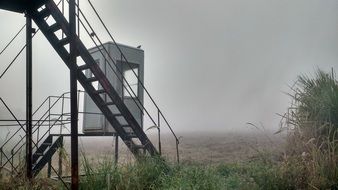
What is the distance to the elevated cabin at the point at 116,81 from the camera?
1167 centimetres

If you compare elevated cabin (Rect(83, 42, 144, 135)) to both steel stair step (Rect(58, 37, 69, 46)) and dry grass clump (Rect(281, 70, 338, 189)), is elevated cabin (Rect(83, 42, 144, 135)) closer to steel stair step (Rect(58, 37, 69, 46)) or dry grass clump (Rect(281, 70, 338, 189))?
steel stair step (Rect(58, 37, 69, 46))

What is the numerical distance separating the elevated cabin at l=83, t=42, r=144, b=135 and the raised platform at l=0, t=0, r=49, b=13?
3.86 metres

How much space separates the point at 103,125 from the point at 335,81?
7.28 meters

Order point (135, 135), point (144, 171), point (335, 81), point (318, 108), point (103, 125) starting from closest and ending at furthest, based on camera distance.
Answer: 1. point (144, 171)
2. point (318, 108)
3. point (335, 81)
4. point (135, 135)
5. point (103, 125)

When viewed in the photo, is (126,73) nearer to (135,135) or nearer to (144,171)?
(135,135)

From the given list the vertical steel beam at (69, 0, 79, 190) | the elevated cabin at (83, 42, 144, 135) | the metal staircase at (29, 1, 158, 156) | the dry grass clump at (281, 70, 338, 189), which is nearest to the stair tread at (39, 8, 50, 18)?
the metal staircase at (29, 1, 158, 156)

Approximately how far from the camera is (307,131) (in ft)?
20.8

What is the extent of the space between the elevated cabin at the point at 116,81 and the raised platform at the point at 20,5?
12.7 ft

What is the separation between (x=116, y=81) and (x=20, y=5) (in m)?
4.47

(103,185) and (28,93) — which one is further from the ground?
(28,93)

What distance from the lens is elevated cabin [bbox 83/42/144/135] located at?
38.3ft

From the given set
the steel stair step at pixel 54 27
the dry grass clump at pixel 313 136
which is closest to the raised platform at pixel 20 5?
the steel stair step at pixel 54 27

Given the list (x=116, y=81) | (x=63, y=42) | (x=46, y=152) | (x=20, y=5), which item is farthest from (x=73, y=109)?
(x=116, y=81)

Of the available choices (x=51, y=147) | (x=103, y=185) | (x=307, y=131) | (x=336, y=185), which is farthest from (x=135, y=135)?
(x=336, y=185)
